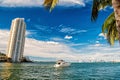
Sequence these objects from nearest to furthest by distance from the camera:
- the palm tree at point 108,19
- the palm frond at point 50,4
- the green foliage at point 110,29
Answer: the palm frond at point 50,4
the palm tree at point 108,19
the green foliage at point 110,29

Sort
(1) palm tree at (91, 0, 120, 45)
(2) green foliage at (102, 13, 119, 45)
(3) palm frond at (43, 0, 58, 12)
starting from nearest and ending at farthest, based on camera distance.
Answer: (3) palm frond at (43, 0, 58, 12), (1) palm tree at (91, 0, 120, 45), (2) green foliage at (102, 13, 119, 45)

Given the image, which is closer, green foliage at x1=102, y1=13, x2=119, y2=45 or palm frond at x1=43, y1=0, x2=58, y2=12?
palm frond at x1=43, y1=0, x2=58, y2=12

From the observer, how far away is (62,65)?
433ft

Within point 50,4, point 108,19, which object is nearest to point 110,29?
point 108,19

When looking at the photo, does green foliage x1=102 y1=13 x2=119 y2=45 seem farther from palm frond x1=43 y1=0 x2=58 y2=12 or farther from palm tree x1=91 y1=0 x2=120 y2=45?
palm frond x1=43 y1=0 x2=58 y2=12

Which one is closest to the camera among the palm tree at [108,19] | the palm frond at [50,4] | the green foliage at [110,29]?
the palm frond at [50,4]

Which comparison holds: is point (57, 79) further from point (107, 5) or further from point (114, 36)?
point (107, 5)

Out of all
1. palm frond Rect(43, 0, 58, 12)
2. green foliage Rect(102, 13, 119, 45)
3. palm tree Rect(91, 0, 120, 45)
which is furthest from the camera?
green foliage Rect(102, 13, 119, 45)

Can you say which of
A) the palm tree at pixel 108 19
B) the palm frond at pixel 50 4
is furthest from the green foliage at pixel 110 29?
the palm frond at pixel 50 4

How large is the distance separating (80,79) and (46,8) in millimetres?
43292

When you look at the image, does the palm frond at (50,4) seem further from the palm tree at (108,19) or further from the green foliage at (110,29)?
the green foliage at (110,29)

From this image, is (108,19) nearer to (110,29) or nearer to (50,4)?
(110,29)

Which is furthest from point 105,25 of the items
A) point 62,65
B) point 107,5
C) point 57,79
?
point 62,65

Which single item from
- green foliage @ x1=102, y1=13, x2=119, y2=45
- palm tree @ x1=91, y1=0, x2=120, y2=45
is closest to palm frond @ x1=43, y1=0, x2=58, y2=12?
palm tree @ x1=91, y1=0, x2=120, y2=45
